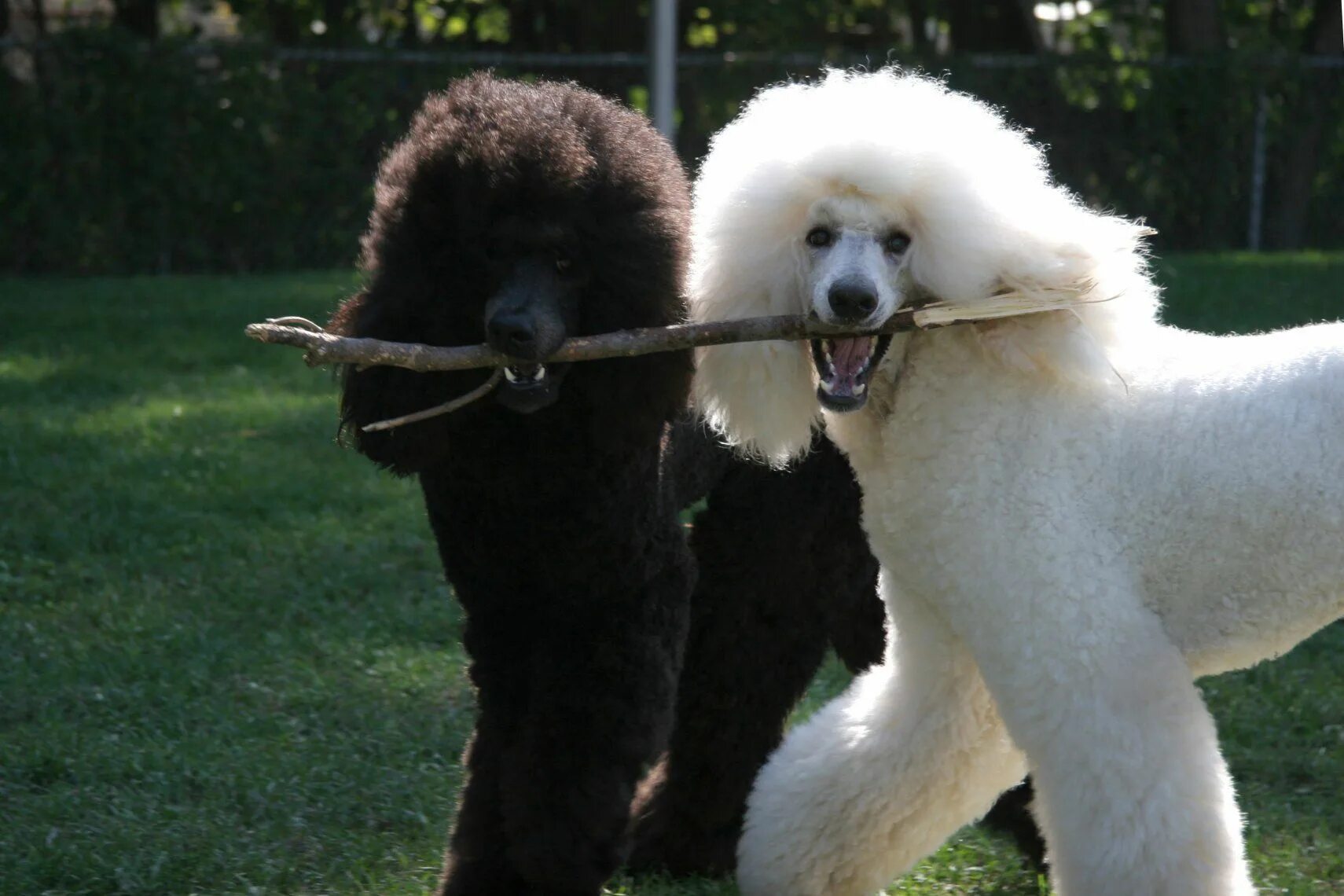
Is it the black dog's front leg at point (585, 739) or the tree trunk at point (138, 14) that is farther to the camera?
the tree trunk at point (138, 14)

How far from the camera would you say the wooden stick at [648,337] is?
2.93 m

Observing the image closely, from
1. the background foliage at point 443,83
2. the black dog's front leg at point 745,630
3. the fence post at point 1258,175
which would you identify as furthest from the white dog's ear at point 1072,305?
the fence post at point 1258,175

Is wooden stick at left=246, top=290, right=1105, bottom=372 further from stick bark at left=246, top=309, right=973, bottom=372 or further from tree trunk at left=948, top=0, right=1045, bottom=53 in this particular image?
tree trunk at left=948, top=0, right=1045, bottom=53

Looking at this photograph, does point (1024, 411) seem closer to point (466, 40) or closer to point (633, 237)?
point (633, 237)

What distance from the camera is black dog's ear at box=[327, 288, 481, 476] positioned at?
3.09m

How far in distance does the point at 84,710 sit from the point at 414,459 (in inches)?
70.6

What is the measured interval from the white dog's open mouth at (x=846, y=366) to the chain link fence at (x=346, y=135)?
9.08m

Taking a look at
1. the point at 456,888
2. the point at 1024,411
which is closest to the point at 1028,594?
the point at 1024,411

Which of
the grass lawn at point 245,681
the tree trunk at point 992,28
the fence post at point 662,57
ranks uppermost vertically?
the tree trunk at point 992,28

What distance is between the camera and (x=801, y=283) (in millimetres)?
3051

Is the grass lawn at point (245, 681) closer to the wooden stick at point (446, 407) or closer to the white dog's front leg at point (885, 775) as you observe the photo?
the white dog's front leg at point (885, 775)

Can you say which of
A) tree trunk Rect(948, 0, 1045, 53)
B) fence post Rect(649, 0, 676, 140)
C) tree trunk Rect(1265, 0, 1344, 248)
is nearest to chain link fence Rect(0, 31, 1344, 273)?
tree trunk Rect(1265, 0, 1344, 248)

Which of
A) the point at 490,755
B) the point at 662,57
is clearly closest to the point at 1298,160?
the point at 662,57

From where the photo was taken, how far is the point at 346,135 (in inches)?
482
